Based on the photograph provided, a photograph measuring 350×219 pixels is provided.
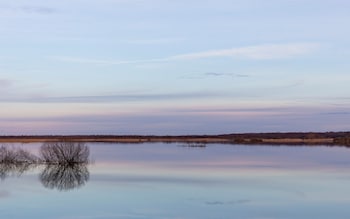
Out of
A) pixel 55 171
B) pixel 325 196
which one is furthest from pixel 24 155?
pixel 325 196

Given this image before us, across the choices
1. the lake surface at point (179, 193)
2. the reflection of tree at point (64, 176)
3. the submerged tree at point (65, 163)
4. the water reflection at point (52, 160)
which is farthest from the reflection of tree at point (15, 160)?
the lake surface at point (179, 193)

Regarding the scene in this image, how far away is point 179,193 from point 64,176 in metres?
5.42

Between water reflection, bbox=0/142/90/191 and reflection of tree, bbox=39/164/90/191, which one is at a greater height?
water reflection, bbox=0/142/90/191

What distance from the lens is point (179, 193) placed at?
13812mm

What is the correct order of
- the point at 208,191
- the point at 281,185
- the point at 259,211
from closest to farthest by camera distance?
1. the point at 259,211
2. the point at 208,191
3. the point at 281,185

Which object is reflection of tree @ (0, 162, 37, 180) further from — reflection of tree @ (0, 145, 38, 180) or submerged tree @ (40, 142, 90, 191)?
submerged tree @ (40, 142, 90, 191)

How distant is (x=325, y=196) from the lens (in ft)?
43.6

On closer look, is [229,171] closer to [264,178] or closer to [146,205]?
[264,178]

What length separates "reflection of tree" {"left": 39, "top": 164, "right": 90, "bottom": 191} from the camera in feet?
51.6

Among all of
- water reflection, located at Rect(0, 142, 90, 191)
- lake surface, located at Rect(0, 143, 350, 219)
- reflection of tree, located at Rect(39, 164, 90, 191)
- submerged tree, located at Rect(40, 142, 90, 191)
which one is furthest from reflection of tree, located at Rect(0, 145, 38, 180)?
lake surface, located at Rect(0, 143, 350, 219)

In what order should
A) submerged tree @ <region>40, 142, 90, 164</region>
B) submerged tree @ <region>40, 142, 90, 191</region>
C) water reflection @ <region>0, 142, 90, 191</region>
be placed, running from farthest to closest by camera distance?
submerged tree @ <region>40, 142, 90, 164</region>
water reflection @ <region>0, 142, 90, 191</region>
submerged tree @ <region>40, 142, 90, 191</region>

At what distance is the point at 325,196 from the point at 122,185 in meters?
4.73

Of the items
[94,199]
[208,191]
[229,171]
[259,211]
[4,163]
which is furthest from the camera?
[4,163]

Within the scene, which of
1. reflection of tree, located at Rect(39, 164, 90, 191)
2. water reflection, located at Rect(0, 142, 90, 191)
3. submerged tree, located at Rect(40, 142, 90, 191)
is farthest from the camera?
water reflection, located at Rect(0, 142, 90, 191)
